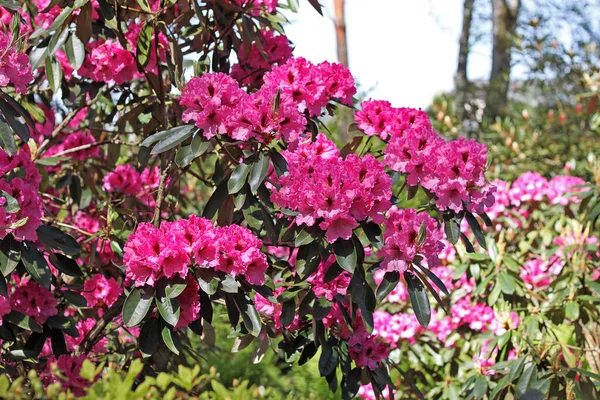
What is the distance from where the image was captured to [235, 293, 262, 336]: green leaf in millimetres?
1683

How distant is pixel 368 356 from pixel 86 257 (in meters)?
1.07

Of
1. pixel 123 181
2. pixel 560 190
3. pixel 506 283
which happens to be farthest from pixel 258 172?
pixel 560 190

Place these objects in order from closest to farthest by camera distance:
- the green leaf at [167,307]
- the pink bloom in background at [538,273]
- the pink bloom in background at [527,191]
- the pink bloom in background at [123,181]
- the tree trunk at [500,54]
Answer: the green leaf at [167,307] < the pink bloom in background at [123,181] < the pink bloom in background at [538,273] < the pink bloom in background at [527,191] < the tree trunk at [500,54]

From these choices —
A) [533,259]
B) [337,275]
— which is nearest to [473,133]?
[533,259]

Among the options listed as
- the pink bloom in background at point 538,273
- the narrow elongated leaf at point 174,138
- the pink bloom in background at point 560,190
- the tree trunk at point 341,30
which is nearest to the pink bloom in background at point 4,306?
the narrow elongated leaf at point 174,138

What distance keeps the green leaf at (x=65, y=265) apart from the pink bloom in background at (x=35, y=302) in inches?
4.0

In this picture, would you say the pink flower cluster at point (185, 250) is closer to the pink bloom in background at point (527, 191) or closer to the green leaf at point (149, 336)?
the green leaf at point (149, 336)

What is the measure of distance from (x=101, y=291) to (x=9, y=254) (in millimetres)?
647

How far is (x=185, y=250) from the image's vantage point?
160cm

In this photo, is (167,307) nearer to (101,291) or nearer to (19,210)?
(19,210)

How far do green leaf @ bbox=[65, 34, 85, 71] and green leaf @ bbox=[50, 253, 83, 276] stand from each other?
1.68 ft

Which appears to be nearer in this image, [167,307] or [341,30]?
[167,307]

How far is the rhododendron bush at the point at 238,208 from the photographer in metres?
1.64

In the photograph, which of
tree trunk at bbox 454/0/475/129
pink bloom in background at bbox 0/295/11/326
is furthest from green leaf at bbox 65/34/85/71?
tree trunk at bbox 454/0/475/129
